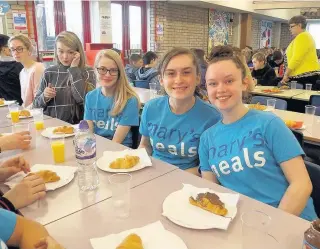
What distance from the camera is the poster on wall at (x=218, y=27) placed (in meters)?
9.27

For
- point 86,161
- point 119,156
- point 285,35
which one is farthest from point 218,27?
point 86,161

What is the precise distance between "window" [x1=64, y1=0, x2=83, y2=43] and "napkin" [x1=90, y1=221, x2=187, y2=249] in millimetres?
5725

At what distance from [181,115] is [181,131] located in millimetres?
107

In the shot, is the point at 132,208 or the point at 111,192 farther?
the point at 111,192


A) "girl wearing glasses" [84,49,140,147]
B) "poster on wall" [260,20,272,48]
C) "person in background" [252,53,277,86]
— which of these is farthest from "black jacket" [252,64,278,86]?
"poster on wall" [260,20,272,48]

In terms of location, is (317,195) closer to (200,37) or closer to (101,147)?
(101,147)

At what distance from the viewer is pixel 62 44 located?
2.83m

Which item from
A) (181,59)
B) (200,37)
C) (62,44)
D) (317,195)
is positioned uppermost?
(200,37)

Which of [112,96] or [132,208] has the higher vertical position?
[112,96]

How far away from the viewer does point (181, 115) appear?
6.25ft

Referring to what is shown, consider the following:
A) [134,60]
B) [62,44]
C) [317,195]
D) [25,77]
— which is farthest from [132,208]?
[134,60]

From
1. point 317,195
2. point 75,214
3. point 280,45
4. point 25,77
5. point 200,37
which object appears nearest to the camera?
point 75,214

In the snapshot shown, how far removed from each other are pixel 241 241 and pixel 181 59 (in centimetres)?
121

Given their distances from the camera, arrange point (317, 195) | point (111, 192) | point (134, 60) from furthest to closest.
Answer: point (134, 60) < point (317, 195) < point (111, 192)
